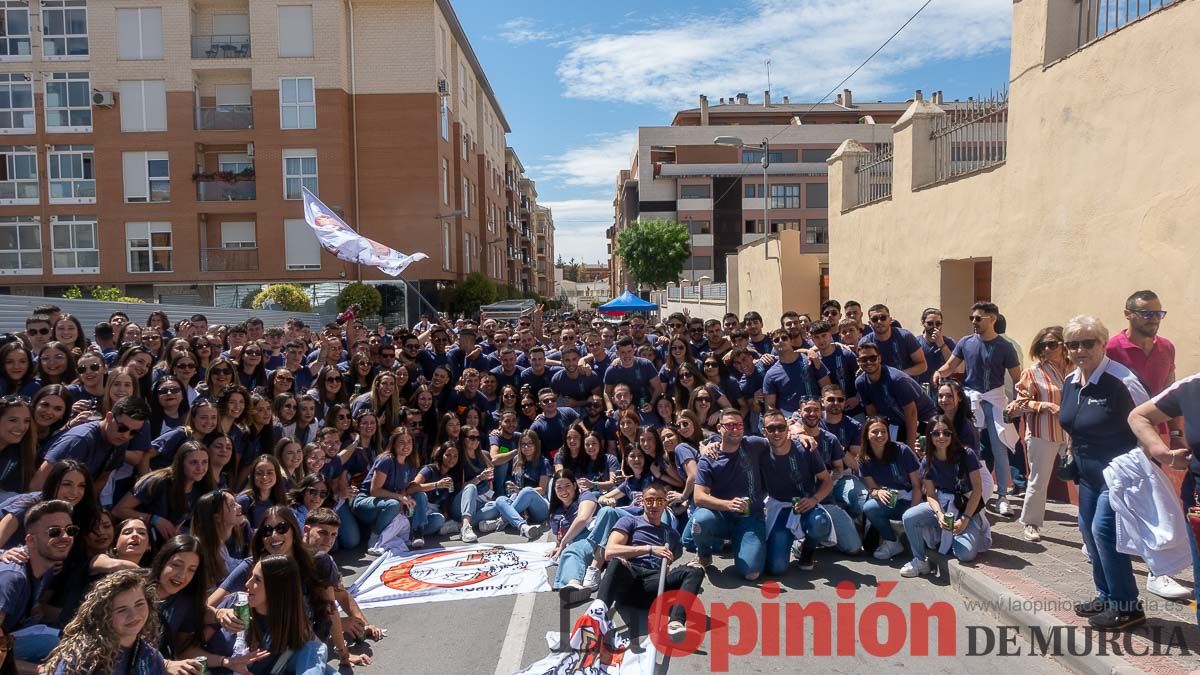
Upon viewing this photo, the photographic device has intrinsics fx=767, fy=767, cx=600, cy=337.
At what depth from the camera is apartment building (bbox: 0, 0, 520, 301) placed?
30.8 meters

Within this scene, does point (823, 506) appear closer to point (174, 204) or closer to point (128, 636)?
point (128, 636)

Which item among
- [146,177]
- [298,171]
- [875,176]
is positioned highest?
[298,171]

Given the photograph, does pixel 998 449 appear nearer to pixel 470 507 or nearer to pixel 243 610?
pixel 470 507

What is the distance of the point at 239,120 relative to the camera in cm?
3142

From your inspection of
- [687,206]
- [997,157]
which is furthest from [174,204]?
[687,206]

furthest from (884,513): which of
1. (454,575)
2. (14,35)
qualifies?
(14,35)

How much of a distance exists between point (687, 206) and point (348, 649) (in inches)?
2324

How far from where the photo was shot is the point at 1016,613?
194 inches

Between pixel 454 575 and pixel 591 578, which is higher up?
pixel 591 578

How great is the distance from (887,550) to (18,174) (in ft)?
122

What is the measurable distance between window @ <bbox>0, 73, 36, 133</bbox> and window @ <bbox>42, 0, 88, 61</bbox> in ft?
5.16

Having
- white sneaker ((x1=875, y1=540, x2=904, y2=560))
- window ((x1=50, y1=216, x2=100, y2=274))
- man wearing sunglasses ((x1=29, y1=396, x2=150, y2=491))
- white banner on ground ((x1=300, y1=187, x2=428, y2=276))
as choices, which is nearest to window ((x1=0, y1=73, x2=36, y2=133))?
window ((x1=50, y1=216, x2=100, y2=274))

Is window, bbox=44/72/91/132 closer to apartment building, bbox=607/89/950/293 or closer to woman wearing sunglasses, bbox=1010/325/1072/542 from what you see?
woman wearing sunglasses, bbox=1010/325/1072/542

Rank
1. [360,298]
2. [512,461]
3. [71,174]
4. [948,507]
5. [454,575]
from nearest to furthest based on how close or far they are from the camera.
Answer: [948,507] → [454,575] → [512,461] → [360,298] → [71,174]
